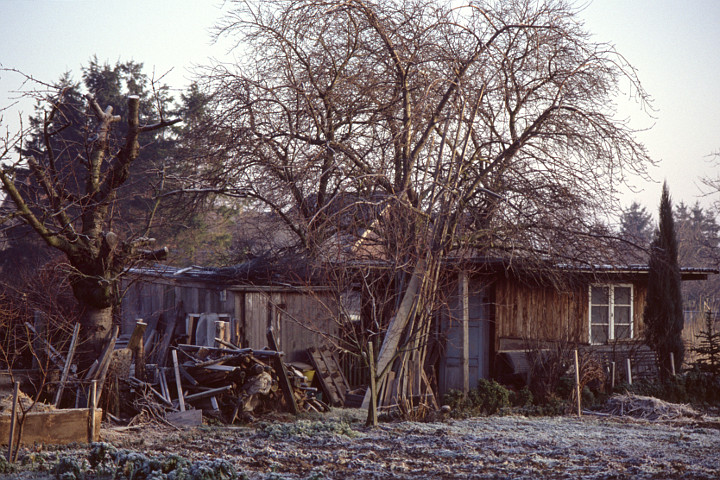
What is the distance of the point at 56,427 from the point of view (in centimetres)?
877

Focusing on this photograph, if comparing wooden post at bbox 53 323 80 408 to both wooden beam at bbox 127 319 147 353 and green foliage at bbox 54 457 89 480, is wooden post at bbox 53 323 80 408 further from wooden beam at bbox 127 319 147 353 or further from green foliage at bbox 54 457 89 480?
green foliage at bbox 54 457 89 480

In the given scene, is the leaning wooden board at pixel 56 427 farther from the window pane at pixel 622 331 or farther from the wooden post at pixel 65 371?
the window pane at pixel 622 331

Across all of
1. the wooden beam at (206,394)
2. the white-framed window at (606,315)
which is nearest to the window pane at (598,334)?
the white-framed window at (606,315)

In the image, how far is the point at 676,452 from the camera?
353 inches

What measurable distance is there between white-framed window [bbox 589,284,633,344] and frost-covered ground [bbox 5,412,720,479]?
15.7ft

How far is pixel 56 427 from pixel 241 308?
18.5ft

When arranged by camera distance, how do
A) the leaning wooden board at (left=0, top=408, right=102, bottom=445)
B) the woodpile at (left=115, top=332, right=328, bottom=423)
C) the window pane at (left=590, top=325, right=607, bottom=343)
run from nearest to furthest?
1. the leaning wooden board at (left=0, top=408, right=102, bottom=445)
2. the woodpile at (left=115, top=332, right=328, bottom=423)
3. the window pane at (left=590, top=325, right=607, bottom=343)

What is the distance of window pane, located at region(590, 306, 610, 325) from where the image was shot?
16344mm

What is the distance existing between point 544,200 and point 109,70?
79.6 ft

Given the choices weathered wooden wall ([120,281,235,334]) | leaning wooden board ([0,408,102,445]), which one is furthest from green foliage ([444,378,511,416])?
leaning wooden board ([0,408,102,445])

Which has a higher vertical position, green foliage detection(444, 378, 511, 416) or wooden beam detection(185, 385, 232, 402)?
wooden beam detection(185, 385, 232, 402)

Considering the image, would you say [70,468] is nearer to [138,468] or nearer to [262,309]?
[138,468]

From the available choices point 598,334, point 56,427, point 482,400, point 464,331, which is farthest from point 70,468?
point 598,334

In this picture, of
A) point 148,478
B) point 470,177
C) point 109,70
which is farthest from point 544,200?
point 109,70
